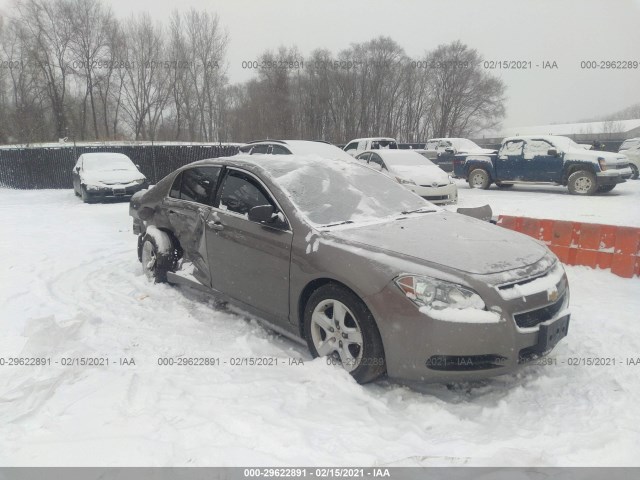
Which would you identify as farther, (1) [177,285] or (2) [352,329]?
(1) [177,285]

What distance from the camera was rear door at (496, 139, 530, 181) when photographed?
14.6 metres

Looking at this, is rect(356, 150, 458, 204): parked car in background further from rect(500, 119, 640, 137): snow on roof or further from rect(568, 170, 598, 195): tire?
rect(500, 119, 640, 137): snow on roof

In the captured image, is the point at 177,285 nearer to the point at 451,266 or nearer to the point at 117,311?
the point at 117,311

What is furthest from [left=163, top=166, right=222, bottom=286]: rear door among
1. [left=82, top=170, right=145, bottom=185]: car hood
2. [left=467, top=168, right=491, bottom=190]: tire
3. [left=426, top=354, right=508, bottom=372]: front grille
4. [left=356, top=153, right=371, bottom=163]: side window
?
[left=467, top=168, right=491, bottom=190]: tire

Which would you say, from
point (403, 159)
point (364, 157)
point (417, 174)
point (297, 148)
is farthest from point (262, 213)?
point (364, 157)

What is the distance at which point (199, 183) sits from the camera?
189 inches

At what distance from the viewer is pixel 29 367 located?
335cm

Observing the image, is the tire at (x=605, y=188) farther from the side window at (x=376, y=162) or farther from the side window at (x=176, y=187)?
the side window at (x=176, y=187)

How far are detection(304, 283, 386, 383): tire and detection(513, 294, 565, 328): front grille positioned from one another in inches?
35.4

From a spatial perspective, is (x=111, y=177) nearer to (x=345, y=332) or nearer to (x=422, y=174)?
(x=422, y=174)

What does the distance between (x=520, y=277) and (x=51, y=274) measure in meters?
5.62

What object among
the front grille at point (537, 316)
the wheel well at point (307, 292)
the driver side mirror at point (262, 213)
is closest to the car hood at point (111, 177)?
the driver side mirror at point (262, 213)

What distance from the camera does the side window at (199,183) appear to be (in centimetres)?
459

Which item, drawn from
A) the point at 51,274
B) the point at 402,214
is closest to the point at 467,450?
the point at 402,214
